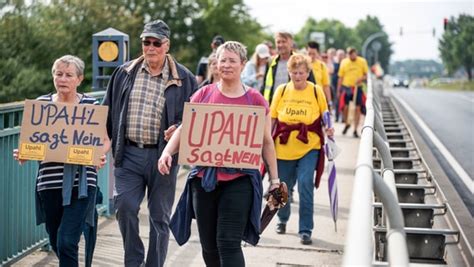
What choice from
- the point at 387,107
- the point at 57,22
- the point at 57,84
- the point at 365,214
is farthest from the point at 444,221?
the point at 57,22

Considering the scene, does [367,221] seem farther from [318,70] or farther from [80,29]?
[80,29]

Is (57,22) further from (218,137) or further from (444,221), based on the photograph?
(218,137)

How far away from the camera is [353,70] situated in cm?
1858

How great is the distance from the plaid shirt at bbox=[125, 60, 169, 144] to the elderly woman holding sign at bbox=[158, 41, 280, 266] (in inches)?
19.5

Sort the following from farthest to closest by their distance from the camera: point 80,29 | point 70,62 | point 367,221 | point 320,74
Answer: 1. point 80,29
2. point 320,74
3. point 70,62
4. point 367,221

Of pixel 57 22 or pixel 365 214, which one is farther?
pixel 57 22

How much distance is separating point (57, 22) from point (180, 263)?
21.1 m

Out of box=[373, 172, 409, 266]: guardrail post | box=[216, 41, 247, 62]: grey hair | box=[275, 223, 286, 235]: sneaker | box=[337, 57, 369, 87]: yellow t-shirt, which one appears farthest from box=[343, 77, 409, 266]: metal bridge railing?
box=[337, 57, 369, 87]: yellow t-shirt

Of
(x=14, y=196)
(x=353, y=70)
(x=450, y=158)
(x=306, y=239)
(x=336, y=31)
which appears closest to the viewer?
(x=14, y=196)

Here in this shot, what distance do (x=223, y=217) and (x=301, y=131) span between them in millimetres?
2921

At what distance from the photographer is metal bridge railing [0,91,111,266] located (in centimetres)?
639

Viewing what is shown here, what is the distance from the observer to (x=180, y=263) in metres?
7.17

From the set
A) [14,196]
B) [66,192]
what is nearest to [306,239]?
[14,196]

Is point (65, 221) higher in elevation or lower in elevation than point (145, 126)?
lower
